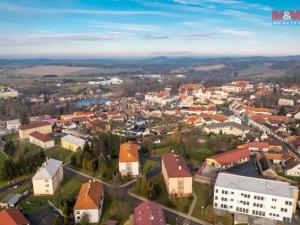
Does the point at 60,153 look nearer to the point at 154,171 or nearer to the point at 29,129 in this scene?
the point at 29,129

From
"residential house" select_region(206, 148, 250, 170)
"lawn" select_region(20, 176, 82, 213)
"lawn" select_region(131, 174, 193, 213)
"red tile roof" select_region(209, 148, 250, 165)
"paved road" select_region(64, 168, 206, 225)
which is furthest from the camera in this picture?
"red tile roof" select_region(209, 148, 250, 165)

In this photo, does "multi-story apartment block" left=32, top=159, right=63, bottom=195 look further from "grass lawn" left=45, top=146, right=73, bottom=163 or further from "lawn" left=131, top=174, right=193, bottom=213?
"grass lawn" left=45, top=146, right=73, bottom=163

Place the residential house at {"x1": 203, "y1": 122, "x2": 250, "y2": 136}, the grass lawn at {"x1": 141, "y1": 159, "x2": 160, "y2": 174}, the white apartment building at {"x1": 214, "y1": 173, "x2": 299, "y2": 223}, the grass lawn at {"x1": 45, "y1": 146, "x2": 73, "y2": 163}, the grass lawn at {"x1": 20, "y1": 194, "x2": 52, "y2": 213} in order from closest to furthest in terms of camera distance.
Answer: the white apartment building at {"x1": 214, "y1": 173, "x2": 299, "y2": 223}
the grass lawn at {"x1": 20, "y1": 194, "x2": 52, "y2": 213}
the grass lawn at {"x1": 141, "y1": 159, "x2": 160, "y2": 174}
the grass lawn at {"x1": 45, "y1": 146, "x2": 73, "y2": 163}
the residential house at {"x1": 203, "y1": 122, "x2": 250, "y2": 136}

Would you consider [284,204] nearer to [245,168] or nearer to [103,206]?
[245,168]

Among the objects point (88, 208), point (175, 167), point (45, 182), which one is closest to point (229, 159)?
point (175, 167)

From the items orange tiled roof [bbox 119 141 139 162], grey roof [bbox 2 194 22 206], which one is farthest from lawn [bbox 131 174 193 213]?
grey roof [bbox 2 194 22 206]

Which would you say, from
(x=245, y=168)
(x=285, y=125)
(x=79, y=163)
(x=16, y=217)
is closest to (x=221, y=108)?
(x=285, y=125)
